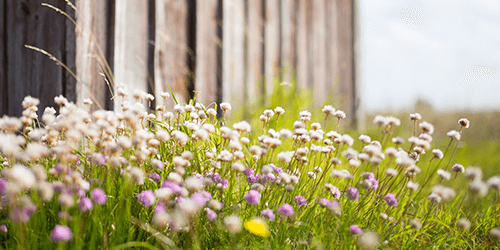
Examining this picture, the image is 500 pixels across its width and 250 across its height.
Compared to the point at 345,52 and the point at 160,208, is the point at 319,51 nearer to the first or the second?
the point at 345,52

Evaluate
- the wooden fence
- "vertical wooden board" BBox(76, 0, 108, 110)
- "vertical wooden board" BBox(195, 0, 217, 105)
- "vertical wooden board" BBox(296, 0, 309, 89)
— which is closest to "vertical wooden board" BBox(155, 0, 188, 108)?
the wooden fence

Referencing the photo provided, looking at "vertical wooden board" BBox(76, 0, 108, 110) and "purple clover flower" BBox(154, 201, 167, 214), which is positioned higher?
"vertical wooden board" BBox(76, 0, 108, 110)

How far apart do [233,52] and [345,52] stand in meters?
3.24

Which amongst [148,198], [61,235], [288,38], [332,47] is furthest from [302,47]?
[61,235]

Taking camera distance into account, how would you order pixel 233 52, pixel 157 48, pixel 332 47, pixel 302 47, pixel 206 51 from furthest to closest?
1. pixel 332 47
2. pixel 302 47
3. pixel 233 52
4. pixel 206 51
5. pixel 157 48

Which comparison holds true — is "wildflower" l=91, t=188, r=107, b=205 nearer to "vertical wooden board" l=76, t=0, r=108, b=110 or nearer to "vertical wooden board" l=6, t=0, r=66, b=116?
"vertical wooden board" l=76, t=0, r=108, b=110

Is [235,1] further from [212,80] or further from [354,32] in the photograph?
[354,32]

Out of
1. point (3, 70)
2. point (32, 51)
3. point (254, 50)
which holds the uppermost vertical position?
point (254, 50)

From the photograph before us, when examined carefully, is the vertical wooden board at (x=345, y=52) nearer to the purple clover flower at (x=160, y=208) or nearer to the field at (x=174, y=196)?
the field at (x=174, y=196)

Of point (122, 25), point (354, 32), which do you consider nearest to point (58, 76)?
point (122, 25)

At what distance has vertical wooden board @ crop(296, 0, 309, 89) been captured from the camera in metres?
4.70

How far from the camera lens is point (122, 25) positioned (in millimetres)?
2256

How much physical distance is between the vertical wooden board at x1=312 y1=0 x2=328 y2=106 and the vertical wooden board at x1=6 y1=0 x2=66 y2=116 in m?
3.72

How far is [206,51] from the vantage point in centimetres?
313
